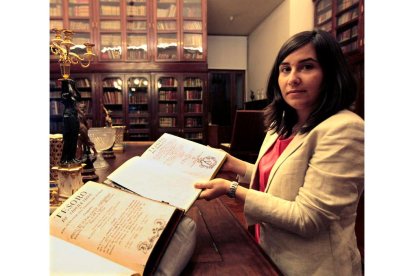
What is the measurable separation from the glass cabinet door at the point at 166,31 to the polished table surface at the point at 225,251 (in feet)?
14.3

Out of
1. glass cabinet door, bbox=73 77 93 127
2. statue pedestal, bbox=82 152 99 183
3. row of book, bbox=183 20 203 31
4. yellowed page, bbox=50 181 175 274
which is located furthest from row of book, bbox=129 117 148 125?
yellowed page, bbox=50 181 175 274

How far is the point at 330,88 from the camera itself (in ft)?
2.89

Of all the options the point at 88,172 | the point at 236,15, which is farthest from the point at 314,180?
the point at 236,15

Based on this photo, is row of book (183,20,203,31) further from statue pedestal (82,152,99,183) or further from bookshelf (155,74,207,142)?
statue pedestal (82,152,99,183)

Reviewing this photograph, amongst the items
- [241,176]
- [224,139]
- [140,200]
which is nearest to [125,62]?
[224,139]

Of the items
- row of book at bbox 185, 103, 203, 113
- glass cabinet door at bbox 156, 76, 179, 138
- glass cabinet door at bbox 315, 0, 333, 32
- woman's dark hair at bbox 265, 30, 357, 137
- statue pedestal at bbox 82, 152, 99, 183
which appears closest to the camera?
woman's dark hair at bbox 265, 30, 357, 137

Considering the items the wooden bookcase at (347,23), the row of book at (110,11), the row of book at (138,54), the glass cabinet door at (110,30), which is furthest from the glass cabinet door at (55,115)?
the wooden bookcase at (347,23)

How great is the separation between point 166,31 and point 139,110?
1.28 m

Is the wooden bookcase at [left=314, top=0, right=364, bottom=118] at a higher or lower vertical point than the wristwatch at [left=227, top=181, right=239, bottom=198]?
higher

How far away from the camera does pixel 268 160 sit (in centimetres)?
105

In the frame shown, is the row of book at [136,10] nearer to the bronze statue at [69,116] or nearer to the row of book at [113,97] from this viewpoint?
the row of book at [113,97]

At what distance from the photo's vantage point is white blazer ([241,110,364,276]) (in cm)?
76

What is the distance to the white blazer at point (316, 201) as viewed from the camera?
757mm
